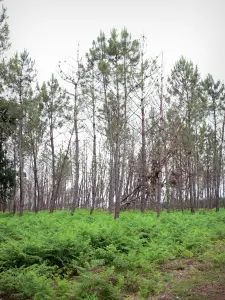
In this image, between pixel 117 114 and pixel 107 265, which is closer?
pixel 107 265

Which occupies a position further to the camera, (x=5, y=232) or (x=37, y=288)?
(x=5, y=232)

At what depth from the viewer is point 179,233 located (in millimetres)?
9984

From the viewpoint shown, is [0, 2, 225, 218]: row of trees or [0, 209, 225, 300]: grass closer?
[0, 209, 225, 300]: grass

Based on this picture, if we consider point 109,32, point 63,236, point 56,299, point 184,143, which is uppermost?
point 109,32

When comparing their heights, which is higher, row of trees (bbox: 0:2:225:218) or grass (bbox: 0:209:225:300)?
row of trees (bbox: 0:2:225:218)

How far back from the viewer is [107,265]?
22.9ft

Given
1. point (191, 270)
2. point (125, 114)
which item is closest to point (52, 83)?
point (125, 114)

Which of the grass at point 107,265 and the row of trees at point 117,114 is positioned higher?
the row of trees at point 117,114

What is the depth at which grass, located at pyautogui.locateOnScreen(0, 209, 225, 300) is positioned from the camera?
16.6 feet

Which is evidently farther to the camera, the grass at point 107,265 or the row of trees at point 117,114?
the row of trees at point 117,114

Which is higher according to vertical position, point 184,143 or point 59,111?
point 59,111

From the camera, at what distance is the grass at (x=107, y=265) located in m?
5.07

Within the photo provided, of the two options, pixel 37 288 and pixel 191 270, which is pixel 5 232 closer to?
pixel 37 288

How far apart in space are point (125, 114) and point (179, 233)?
28.1 ft
